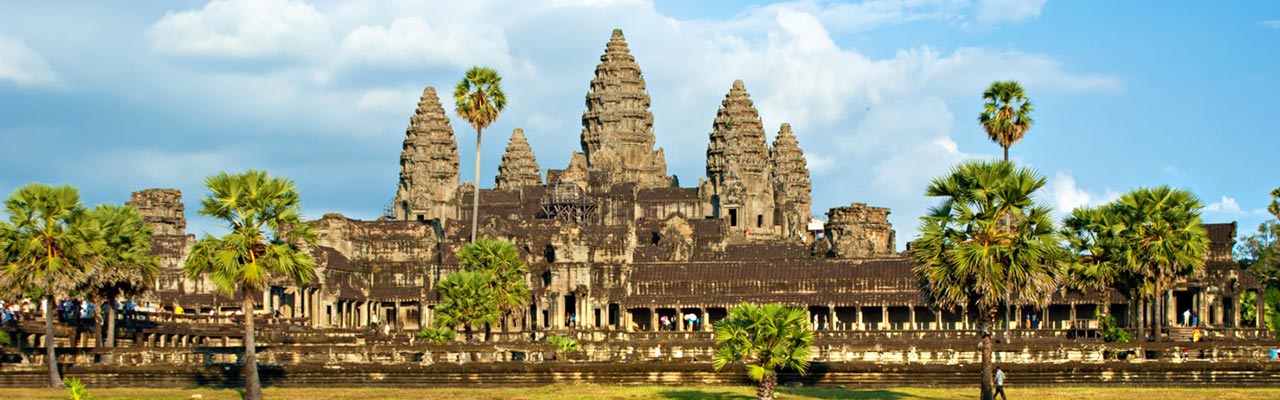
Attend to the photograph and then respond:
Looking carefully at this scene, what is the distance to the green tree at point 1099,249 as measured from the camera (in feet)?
258

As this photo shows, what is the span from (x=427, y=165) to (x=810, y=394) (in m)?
116

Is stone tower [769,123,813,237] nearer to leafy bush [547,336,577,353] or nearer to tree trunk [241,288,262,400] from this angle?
leafy bush [547,336,577,353]

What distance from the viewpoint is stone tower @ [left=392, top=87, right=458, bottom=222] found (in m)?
167

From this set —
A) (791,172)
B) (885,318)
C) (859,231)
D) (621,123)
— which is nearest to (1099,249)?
(885,318)

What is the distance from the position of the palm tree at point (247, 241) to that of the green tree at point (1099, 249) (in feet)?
108

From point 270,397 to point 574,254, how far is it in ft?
195

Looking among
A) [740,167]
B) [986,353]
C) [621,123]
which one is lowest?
[986,353]

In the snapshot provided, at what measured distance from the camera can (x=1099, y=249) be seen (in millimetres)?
79375

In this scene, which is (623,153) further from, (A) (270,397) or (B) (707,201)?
(A) (270,397)

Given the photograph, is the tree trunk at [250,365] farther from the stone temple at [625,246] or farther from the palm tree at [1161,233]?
the stone temple at [625,246]

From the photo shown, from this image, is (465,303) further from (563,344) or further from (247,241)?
(247,241)

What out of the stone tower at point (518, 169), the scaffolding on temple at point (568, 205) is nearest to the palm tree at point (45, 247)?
the scaffolding on temple at point (568, 205)

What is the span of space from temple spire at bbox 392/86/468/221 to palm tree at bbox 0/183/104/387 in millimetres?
98508

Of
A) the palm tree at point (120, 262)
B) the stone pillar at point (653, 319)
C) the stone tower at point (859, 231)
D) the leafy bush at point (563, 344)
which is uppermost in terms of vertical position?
the stone tower at point (859, 231)
